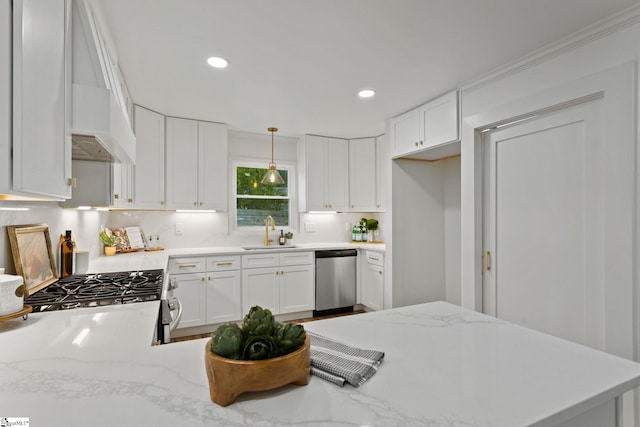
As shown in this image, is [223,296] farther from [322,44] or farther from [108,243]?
[322,44]

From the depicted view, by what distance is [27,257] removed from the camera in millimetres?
1576

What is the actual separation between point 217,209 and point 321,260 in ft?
4.53

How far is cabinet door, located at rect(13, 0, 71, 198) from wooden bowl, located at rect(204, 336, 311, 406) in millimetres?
681

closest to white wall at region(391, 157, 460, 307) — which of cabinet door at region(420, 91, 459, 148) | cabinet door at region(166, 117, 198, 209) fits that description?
cabinet door at region(420, 91, 459, 148)

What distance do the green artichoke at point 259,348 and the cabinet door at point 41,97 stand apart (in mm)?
708

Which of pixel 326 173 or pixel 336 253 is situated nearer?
pixel 336 253

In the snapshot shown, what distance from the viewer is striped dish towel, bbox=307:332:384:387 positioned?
75cm

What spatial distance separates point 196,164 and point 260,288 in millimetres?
1580

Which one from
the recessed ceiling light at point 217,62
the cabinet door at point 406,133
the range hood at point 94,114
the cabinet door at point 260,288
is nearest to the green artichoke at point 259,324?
the range hood at point 94,114

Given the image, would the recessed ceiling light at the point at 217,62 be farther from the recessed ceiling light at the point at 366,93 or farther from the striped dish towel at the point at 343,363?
the striped dish towel at the point at 343,363

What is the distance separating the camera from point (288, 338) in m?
0.71

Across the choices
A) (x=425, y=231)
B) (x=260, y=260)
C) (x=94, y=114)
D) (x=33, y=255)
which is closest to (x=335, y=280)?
(x=260, y=260)

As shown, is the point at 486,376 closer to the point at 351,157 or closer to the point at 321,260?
the point at 321,260

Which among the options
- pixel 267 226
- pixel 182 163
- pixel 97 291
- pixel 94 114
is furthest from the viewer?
pixel 267 226
